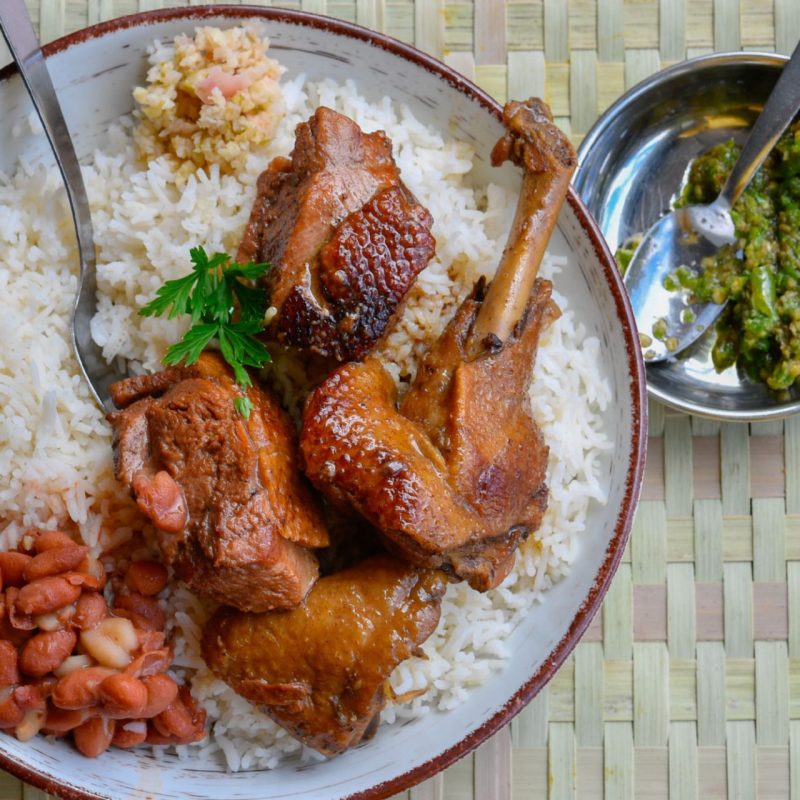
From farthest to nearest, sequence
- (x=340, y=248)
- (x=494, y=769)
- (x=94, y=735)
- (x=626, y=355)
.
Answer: (x=494, y=769) < (x=626, y=355) < (x=94, y=735) < (x=340, y=248)

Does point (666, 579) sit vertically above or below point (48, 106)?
below

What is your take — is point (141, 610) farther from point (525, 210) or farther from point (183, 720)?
point (525, 210)

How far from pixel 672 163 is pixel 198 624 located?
8.18 feet

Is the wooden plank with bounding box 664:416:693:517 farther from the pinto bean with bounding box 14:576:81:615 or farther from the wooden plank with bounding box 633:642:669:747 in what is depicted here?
the pinto bean with bounding box 14:576:81:615

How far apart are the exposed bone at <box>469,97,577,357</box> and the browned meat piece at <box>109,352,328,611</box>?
2.36 ft

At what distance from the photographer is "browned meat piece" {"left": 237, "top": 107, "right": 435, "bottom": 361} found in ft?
9.75

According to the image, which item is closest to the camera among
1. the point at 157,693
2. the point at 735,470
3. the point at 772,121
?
the point at 157,693

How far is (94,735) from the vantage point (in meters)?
3.19

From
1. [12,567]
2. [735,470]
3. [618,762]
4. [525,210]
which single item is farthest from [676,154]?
[12,567]

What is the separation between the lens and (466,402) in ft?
9.62

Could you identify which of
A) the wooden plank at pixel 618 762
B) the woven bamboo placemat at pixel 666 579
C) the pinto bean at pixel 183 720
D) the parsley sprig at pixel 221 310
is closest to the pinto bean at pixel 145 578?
the pinto bean at pixel 183 720

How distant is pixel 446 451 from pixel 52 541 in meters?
1.25

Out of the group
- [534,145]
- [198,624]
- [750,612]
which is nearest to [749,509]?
[750,612]

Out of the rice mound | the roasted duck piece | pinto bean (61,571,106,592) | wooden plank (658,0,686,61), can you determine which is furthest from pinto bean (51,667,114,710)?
wooden plank (658,0,686,61)
